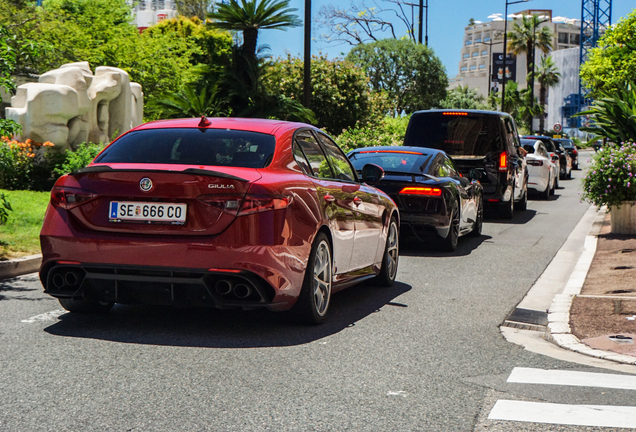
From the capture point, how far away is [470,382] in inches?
195

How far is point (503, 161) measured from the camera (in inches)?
627

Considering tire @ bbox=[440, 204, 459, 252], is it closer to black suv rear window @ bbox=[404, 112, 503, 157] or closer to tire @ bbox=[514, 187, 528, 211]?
black suv rear window @ bbox=[404, 112, 503, 157]

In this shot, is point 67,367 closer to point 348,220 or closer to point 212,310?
point 212,310

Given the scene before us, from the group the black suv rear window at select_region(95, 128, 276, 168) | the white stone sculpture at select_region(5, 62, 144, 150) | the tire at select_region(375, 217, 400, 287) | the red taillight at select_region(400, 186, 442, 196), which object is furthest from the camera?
the white stone sculpture at select_region(5, 62, 144, 150)

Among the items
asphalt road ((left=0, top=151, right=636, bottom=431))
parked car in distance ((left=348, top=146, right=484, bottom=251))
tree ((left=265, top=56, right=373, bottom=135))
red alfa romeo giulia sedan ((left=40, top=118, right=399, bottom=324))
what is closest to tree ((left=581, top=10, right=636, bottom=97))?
tree ((left=265, top=56, right=373, bottom=135))

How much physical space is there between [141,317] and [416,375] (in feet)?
7.94

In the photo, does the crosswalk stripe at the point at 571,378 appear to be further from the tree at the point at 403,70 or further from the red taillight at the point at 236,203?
the tree at the point at 403,70

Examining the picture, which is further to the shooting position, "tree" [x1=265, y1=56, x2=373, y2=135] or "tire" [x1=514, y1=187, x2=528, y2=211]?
"tree" [x1=265, y1=56, x2=373, y2=135]

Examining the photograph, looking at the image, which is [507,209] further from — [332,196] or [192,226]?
[192,226]

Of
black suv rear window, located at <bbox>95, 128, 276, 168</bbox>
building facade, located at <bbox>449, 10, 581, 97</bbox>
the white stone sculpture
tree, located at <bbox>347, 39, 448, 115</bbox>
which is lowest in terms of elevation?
black suv rear window, located at <bbox>95, 128, 276, 168</bbox>

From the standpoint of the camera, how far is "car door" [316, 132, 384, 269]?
286 inches

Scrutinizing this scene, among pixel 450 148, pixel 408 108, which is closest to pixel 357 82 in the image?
pixel 450 148

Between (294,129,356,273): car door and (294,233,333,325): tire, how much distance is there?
16cm

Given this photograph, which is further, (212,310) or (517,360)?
(212,310)
